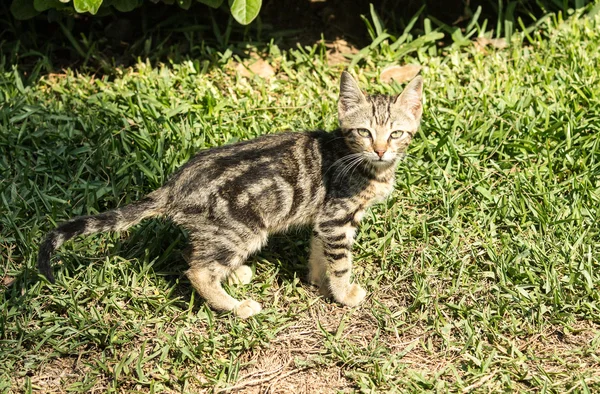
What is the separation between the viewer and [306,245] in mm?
5668

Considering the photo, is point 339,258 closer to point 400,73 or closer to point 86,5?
point 400,73

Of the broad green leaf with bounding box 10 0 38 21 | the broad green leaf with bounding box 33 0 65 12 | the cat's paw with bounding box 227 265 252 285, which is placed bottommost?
the cat's paw with bounding box 227 265 252 285

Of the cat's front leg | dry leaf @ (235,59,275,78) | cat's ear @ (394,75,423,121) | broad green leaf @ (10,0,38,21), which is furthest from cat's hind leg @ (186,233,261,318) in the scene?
broad green leaf @ (10,0,38,21)

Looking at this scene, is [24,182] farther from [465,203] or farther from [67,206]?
[465,203]

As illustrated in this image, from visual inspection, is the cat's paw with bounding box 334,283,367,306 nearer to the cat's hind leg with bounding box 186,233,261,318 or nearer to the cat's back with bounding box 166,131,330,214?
the cat's hind leg with bounding box 186,233,261,318

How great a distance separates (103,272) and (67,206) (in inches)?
29.5

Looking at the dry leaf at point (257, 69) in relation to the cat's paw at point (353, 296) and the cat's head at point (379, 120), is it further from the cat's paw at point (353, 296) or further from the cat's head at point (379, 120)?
the cat's paw at point (353, 296)

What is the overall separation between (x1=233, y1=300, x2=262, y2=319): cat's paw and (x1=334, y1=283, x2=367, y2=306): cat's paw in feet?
1.81

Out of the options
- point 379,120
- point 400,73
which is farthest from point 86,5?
point 400,73

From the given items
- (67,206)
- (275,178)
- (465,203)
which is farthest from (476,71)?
(67,206)

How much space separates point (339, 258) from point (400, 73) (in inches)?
102

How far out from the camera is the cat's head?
507 cm

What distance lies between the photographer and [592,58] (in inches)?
268

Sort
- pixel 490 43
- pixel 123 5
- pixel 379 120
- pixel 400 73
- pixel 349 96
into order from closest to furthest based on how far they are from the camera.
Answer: pixel 379 120
pixel 349 96
pixel 123 5
pixel 400 73
pixel 490 43
